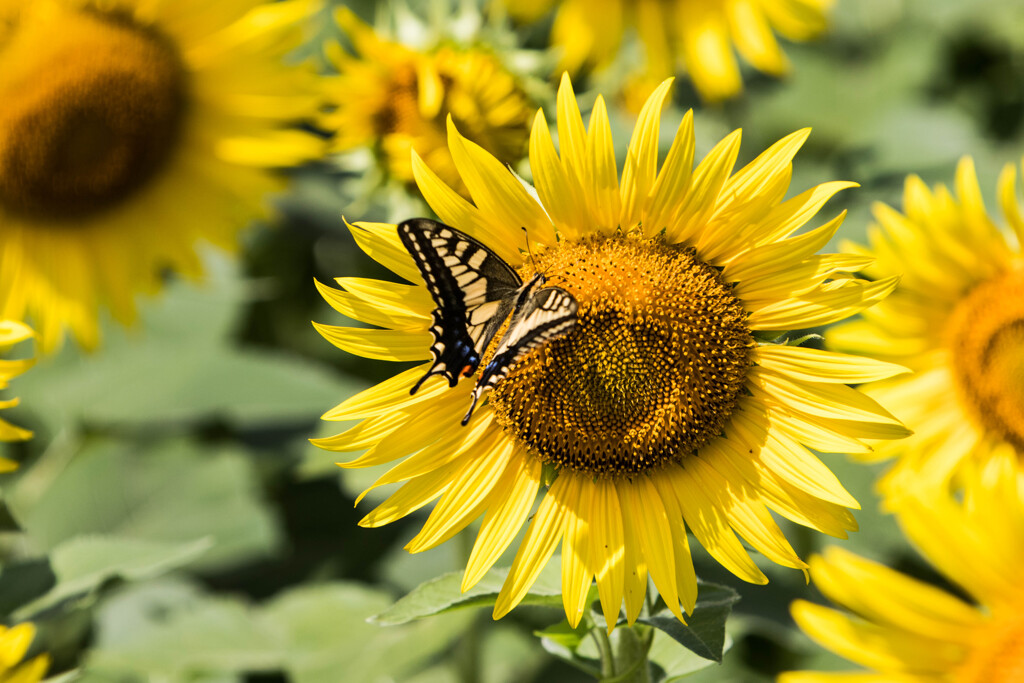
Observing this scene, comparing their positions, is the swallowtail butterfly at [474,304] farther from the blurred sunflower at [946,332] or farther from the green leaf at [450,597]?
the blurred sunflower at [946,332]

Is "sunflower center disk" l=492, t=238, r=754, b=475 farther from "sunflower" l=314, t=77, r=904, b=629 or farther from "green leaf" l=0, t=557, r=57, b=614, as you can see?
"green leaf" l=0, t=557, r=57, b=614

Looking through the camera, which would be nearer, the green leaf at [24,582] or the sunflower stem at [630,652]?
the sunflower stem at [630,652]

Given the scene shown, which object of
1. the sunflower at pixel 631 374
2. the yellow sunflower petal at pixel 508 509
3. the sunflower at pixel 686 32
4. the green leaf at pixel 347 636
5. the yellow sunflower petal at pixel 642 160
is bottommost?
the green leaf at pixel 347 636

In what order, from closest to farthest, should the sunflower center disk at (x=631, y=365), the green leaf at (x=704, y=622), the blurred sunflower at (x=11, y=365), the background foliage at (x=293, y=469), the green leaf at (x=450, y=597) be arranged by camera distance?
the green leaf at (x=704, y=622) → the green leaf at (x=450, y=597) → the sunflower center disk at (x=631, y=365) → the blurred sunflower at (x=11, y=365) → the background foliage at (x=293, y=469)

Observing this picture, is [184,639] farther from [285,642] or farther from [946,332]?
[946,332]

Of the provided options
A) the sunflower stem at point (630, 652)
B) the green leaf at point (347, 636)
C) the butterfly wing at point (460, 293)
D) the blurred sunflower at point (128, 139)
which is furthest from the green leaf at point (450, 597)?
the blurred sunflower at point (128, 139)

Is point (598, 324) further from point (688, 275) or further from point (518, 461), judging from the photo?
point (518, 461)

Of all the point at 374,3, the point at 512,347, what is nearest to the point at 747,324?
the point at 512,347
